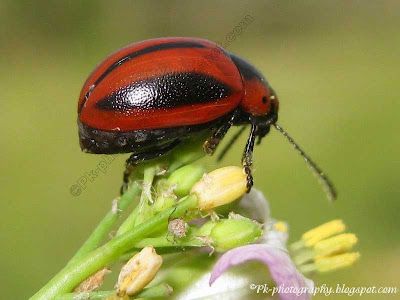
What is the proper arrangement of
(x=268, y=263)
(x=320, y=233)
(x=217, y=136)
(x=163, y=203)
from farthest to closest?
(x=320, y=233), (x=217, y=136), (x=163, y=203), (x=268, y=263)

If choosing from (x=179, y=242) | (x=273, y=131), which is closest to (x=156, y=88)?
(x=179, y=242)

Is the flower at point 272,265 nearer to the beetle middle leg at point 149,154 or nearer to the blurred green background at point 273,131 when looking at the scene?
the beetle middle leg at point 149,154

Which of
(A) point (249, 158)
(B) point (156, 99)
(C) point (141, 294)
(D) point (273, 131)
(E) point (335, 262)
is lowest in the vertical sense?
(D) point (273, 131)

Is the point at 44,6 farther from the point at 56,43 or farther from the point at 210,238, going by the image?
the point at 210,238

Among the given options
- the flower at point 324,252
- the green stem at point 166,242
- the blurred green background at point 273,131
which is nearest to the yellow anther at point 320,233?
the flower at point 324,252

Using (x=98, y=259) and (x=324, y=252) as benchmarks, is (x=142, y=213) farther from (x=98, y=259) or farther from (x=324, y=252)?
(x=324, y=252)

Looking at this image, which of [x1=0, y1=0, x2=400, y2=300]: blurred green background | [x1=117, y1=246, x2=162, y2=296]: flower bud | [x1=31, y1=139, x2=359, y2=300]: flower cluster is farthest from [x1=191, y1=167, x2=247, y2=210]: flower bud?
[x1=0, y1=0, x2=400, y2=300]: blurred green background
